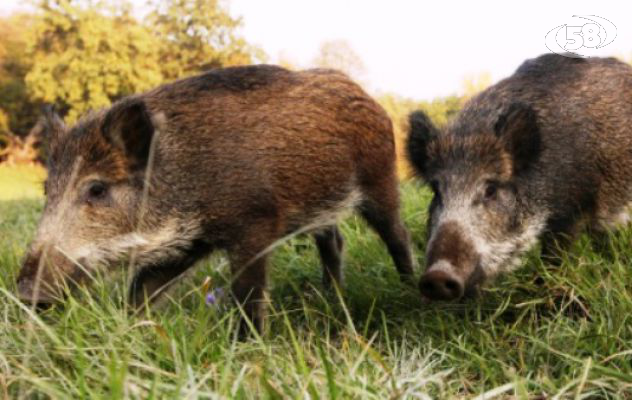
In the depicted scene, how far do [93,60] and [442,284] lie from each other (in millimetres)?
26713

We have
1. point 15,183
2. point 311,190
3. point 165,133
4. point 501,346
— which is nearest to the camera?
point 501,346

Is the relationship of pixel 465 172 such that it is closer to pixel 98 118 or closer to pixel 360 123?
pixel 360 123

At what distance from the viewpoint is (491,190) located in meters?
3.20

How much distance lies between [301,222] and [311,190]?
0.60 feet

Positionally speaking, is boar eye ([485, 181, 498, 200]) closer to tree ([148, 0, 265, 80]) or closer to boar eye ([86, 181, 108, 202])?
boar eye ([86, 181, 108, 202])

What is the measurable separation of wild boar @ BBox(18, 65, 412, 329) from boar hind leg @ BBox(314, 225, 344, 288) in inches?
17.3

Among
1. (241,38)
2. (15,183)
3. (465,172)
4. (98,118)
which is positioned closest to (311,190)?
(465,172)

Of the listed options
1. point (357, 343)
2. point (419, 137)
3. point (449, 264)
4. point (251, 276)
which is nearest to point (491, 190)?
point (419, 137)

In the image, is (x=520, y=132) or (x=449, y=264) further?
(x=520, y=132)

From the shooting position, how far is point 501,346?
8.61ft

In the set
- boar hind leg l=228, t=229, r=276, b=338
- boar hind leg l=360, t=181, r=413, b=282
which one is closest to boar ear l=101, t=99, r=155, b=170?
boar hind leg l=228, t=229, r=276, b=338

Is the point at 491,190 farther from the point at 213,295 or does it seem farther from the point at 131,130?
the point at 131,130

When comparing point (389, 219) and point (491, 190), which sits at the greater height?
point (491, 190)

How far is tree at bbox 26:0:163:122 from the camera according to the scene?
2617 centimetres
